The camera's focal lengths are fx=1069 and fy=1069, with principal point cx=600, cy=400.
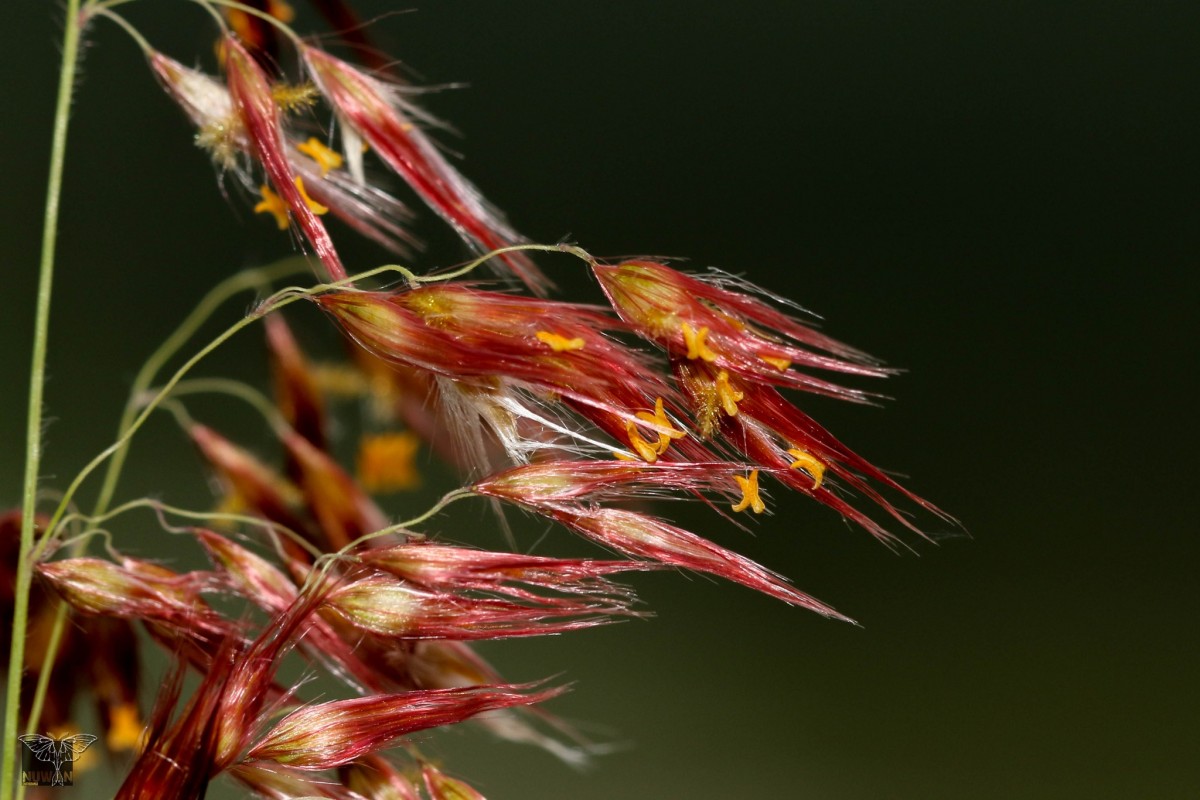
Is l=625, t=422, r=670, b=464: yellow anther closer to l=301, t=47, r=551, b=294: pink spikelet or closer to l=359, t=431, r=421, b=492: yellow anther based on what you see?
l=301, t=47, r=551, b=294: pink spikelet

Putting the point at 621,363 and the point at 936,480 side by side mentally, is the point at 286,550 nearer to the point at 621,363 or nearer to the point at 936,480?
the point at 621,363

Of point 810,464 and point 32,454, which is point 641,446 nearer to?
point 810,464

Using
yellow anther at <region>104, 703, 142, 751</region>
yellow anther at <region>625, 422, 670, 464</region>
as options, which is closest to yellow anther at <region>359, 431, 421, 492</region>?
yellow anther at <region>104, 703, 142, 751</region>

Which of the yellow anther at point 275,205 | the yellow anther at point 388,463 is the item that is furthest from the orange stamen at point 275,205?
the yellow anther at point 388,463

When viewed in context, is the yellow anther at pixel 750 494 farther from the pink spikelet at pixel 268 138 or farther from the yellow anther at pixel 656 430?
the pink spikelet at pixel 268 138

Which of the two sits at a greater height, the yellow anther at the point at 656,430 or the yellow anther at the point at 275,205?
the yellow anther at the point at 275,205

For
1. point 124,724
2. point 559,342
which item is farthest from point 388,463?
point 559,342
